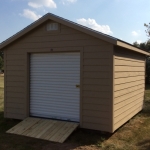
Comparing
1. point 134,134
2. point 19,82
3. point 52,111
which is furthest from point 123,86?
point 19,82

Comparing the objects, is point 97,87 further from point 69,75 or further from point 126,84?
point 126,84

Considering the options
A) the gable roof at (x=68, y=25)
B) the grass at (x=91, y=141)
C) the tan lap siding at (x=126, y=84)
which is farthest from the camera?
the tan lap siding at (x=126, y=84)

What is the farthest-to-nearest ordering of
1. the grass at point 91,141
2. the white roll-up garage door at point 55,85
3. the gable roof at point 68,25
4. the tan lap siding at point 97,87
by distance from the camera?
1. the white roll-up garage door at point 55,85
2. the tan lap siding at point 97,87
3. the gable roof at point 68,25
4. the grass at point 91,141

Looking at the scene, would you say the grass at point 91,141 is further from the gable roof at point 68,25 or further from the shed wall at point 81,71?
the gable roof at point 68,25

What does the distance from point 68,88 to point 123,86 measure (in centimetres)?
171

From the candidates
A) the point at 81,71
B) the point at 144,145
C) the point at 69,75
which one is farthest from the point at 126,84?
the point at 144,145

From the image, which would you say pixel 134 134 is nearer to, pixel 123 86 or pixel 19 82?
pixel 123 86

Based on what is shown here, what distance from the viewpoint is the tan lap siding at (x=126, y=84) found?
636 centimetres

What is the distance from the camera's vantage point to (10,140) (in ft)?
19.6

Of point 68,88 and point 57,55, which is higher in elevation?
point 57,55

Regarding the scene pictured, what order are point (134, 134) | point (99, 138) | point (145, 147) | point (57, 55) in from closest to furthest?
1. point (145, 147)
2. point (99, 138)
3. point (134, 134)
4. point (57, 55)

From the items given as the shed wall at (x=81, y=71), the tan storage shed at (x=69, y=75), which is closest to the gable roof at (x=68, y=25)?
the tan storage shed at (x=69, y=75)

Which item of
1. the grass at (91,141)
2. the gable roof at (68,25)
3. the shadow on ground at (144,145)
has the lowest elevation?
the shadow on ground at (144,145)

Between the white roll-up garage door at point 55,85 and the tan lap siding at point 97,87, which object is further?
the white roll-up garage door at point 55,85
